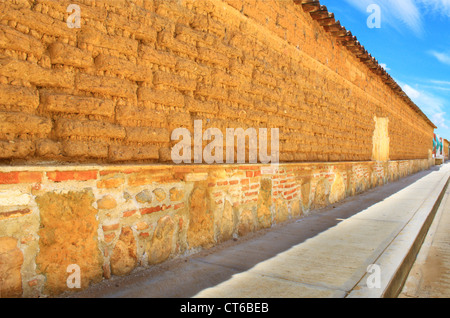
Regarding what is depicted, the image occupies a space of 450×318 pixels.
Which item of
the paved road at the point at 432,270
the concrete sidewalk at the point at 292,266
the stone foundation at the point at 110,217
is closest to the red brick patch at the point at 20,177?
the stone foundation at the point at 110,217

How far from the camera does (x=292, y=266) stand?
317 centimetres

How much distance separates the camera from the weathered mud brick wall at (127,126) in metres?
2.25

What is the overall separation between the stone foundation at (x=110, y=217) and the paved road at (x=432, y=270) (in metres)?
1.91

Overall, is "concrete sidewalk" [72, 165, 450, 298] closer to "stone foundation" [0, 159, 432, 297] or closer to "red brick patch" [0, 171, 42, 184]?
"stone foundation" [0, 159, 432, 297]

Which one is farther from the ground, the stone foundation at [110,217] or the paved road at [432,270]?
the stone foundation at [110,217]

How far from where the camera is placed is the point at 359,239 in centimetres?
423

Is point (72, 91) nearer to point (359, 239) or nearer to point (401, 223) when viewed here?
point (359, 239)

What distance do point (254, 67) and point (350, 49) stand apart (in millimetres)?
4860

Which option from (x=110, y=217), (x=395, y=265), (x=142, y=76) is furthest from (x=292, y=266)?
(x=142, y=76)

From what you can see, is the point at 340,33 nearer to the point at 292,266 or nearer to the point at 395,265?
the point at 395,265

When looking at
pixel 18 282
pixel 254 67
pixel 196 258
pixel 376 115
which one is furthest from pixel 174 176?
pixel 376 115

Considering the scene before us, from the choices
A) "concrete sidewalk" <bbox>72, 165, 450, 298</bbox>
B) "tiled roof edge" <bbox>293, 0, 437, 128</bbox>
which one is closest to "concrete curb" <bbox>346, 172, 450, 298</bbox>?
"concrete sidewalk" <bbox>72, 165, 450, 298</bbox>

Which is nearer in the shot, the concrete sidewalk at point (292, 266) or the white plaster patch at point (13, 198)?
the white plaster patch at point (13, 198)

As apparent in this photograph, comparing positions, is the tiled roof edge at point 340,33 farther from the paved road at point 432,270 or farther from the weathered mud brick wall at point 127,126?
the paved road at point 432,270
